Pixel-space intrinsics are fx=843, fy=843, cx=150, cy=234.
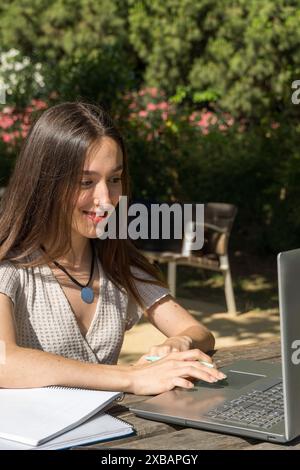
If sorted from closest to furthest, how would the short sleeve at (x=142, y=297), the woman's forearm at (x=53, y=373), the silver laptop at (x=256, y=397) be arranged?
the silver laptop at (x=256, y=397) → the woman's forearm at (x=53, y=373) → the short sleeve at (x=142, y=297)

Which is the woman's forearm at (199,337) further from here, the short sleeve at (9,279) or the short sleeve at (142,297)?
the short sleeve at (9,279)

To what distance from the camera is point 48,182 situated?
225 cm

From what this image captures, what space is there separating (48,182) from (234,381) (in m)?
0.72

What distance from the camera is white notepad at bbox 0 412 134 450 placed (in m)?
1.61

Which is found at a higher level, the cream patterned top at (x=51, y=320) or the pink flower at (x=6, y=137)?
the pink flower at (x=6, y=137)

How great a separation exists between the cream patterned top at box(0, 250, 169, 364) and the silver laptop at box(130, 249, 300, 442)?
0.39 meters

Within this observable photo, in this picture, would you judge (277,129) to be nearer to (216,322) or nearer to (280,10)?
(216,322)

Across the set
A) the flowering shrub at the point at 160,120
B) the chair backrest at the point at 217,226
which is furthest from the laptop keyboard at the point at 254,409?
the flowering shrub at the point at 160,120

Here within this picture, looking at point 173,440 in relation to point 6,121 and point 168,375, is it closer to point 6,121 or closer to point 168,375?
point 168,375

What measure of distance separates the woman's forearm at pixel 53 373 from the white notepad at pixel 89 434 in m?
0.21

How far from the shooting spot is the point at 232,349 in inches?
99.9

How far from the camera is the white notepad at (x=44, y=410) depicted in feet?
5.36

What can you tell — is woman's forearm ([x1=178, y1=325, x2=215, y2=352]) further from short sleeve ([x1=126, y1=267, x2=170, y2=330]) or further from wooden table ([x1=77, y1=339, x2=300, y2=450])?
wooden table ([x1=77, y1=339, x2=300, y2=450])

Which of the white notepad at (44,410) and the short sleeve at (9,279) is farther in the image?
the short sleeve at (9,279)
